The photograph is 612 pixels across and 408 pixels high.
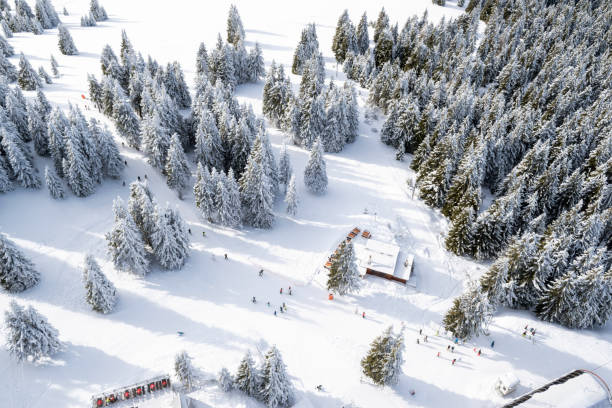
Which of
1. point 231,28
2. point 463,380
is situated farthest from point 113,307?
point 231,28

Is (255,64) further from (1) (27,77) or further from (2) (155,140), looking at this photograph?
(1) (27,77)

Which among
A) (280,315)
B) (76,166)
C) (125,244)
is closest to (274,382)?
(280,315)

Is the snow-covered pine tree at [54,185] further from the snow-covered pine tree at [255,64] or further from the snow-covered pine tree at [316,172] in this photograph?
the snow-covered pine tree at [255,64]

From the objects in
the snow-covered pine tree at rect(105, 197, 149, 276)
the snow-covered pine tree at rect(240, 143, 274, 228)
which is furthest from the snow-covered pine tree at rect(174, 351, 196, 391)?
the snow-covered pine tree at rect(240, 143, 274, 228)

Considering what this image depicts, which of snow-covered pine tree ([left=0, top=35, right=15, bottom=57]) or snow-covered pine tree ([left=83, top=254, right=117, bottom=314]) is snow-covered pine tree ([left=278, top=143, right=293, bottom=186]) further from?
snow-covered pine tree ([left=0, top=35, right=15, bottom=57])

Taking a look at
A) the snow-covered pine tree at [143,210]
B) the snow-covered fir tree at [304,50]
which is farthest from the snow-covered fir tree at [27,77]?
the snow-covered fir tree at [304,50]

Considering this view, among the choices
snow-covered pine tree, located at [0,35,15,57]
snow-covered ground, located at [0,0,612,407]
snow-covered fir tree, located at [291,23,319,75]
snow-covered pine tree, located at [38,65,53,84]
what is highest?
snow-covered fir tree, located at [291,23,319,75]
